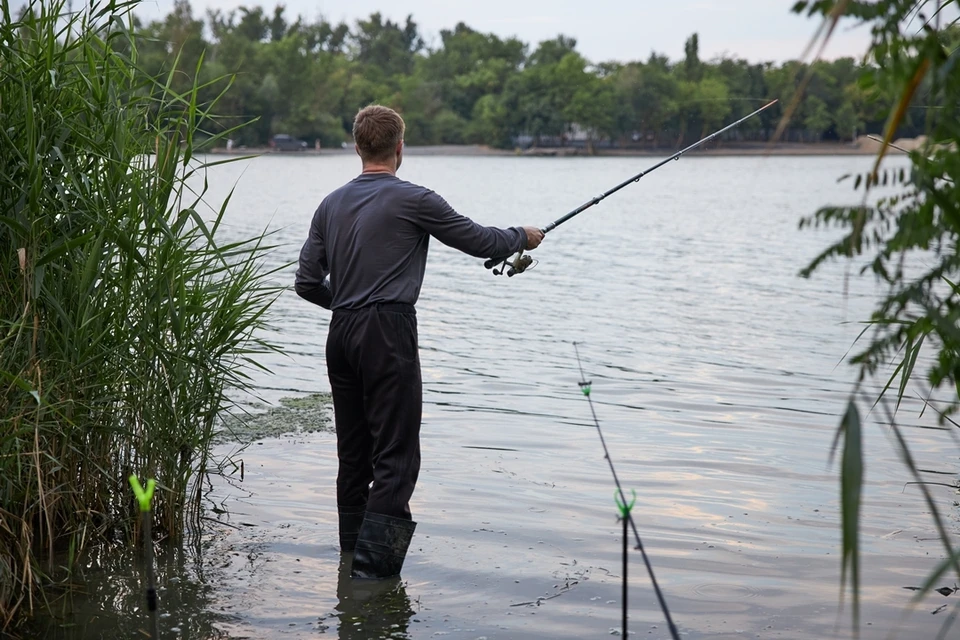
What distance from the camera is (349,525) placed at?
5.02 meters

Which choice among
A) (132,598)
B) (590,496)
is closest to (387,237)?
(132,598)

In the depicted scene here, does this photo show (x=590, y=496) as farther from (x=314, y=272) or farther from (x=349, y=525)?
(x=314, y=272)

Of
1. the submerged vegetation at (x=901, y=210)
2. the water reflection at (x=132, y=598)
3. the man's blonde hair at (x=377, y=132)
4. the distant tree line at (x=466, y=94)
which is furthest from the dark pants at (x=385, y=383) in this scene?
the distant tree line at (x=466, y=94)

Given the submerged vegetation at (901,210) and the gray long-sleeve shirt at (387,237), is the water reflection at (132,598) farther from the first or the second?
the submerged vegetation at (901,210)

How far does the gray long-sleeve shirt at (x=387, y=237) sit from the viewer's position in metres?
4.50

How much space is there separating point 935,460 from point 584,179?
5558 centimetres

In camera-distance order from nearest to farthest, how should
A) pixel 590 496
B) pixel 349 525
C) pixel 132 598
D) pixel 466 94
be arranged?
pixel 132 598
pixel 349 525
pixel 590 496
pixel 466 94

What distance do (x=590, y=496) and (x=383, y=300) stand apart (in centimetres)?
256

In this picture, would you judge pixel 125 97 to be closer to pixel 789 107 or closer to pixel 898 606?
pixel 789 107

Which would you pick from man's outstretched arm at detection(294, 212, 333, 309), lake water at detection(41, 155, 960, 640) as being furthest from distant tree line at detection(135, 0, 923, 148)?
man's outstretched arm at detection(294, 212, 333, 309)

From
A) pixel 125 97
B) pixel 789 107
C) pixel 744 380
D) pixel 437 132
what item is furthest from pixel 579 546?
→ pixel 437 132

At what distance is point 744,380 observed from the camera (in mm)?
10539

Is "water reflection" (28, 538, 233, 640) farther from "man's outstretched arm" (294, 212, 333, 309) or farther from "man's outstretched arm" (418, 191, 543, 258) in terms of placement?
"man's outstretched arm" (418, 191, 543, 258)

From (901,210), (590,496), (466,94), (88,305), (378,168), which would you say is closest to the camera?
(901,210)
